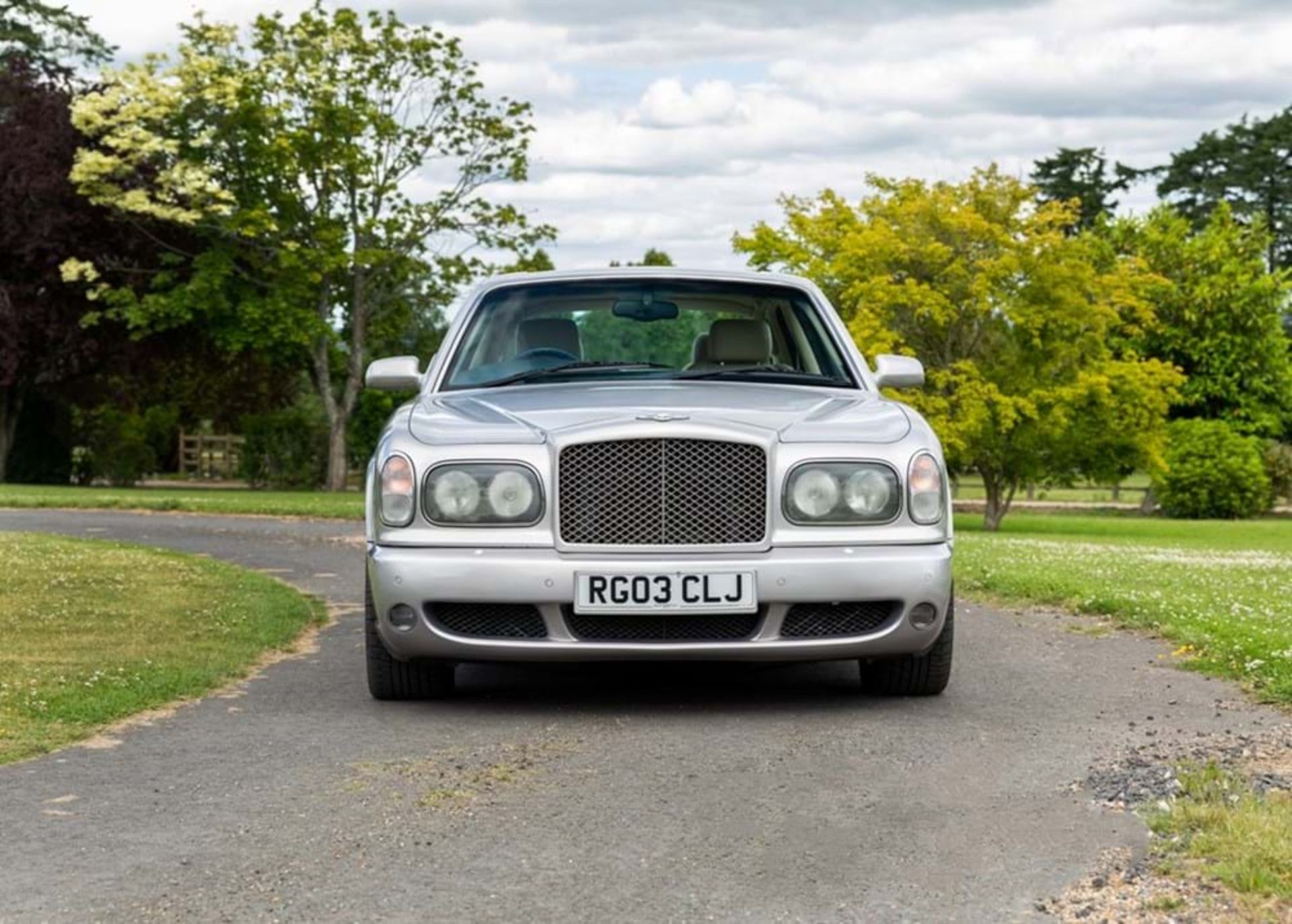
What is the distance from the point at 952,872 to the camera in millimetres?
4590

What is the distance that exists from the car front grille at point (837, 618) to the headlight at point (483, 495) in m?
1.08

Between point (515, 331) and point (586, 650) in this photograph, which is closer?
point (586, 650)

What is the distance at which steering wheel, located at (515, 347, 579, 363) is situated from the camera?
8422 millimetres

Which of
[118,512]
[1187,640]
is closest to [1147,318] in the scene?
[118,512]

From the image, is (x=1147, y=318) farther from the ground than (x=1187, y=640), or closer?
farther from the ground

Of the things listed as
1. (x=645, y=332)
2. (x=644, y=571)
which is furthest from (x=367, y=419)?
(x=644, y=571)

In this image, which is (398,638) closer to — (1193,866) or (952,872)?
(952,872)

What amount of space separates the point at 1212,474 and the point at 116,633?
39872mm

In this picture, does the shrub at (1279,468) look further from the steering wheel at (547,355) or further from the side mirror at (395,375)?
the side mirror at (395,375)

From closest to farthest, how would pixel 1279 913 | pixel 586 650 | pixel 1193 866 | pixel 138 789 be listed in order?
pixel 1279 913 < pixel 1193 866 < pixel 138 789 < pixel 586 650

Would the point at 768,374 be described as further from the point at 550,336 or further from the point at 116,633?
the point at 116,633

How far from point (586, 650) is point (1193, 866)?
9.46ft

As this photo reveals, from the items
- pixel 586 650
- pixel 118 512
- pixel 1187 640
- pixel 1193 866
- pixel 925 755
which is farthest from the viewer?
pixel 118 512

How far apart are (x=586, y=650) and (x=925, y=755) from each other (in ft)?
4.59
